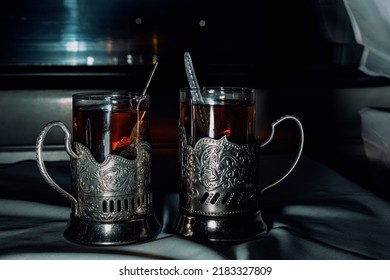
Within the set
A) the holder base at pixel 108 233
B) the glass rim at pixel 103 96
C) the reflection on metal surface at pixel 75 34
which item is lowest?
the holder base at pixel 108 233

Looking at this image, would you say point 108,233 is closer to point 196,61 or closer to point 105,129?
point 105,129

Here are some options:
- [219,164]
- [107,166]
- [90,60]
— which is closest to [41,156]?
[107,166]

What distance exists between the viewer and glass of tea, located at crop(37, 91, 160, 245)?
534 mm

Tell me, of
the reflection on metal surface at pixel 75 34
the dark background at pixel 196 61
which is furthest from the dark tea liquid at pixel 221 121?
the reflection on metal surface at pixel 75 34

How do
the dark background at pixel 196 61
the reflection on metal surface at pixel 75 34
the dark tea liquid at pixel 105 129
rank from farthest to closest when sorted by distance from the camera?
the reflection on metal surface at pixel 75 34
the dark background at pixel 196 61
the dark tea liquid at pixel 105 129

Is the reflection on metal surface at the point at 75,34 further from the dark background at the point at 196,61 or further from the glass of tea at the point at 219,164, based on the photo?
the glass of tea at the point at 219,164

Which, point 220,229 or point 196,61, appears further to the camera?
point 196,61

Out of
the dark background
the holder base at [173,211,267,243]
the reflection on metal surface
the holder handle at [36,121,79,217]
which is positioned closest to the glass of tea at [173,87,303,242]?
the holder base at [173,211,267,243]

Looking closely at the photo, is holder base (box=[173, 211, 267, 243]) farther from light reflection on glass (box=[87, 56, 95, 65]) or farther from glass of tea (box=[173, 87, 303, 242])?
light reflection on glass (box=[87, 56, 95, 65])

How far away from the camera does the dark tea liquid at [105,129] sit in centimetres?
53

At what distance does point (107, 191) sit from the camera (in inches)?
21.4

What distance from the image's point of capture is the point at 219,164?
54cm

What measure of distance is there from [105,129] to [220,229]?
0.15m

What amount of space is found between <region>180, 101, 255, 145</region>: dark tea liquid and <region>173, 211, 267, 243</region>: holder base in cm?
8
